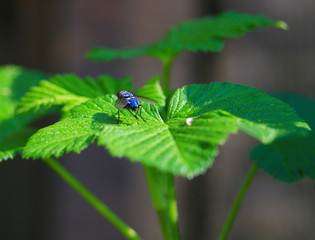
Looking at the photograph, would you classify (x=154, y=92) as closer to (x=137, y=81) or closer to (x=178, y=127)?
(x=178, y=127)

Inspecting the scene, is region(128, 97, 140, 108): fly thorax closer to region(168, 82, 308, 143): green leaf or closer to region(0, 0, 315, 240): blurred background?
region(168, 82, 308, 143): green leaf

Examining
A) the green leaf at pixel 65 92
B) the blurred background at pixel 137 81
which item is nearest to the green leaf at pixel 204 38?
the green leaf at pixel 65 92

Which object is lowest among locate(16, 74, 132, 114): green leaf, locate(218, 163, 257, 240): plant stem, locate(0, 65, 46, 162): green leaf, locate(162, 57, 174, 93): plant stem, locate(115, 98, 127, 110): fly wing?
locate(218, 163, 257, 240): plant stem

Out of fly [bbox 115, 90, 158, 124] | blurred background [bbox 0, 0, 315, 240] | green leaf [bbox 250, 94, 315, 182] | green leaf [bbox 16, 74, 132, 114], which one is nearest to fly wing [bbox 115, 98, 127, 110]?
fly [bbox 115, 90, 158, 124]

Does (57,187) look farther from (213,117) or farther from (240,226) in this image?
(213,117)

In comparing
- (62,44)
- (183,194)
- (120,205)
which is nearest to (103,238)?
(120,205)

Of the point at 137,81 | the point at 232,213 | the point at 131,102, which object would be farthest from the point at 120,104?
the point at 137,81

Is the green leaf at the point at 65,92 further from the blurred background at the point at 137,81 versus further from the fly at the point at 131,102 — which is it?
the blurred background at the point at 137,81
